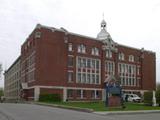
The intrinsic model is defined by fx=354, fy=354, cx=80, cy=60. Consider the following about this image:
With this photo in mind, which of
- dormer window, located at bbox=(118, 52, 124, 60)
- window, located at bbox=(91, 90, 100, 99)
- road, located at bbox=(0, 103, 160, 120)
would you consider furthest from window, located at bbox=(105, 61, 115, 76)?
road, located at bbox=(0, 103, 160, 120)

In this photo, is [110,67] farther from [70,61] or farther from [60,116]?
[60,116]

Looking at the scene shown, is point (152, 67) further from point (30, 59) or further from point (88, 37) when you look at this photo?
point (30, 59)

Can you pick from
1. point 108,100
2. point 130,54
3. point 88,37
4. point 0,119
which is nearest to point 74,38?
point 88,37

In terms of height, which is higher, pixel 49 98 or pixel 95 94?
pixel 95 94

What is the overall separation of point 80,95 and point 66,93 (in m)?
4.41

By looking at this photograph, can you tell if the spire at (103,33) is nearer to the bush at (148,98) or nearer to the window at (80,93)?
the window at (80,93)

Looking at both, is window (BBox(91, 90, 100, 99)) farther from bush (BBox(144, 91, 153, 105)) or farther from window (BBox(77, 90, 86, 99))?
bush (BBox(144, 91, 153, 105))

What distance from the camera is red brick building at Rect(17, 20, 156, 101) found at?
6975 centimetres

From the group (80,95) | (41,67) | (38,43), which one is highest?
(38,43)

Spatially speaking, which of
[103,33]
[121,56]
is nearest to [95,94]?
[121,56]

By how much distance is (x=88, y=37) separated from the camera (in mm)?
79375

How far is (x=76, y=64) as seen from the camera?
248 feet

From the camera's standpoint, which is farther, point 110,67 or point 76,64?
point 110,67

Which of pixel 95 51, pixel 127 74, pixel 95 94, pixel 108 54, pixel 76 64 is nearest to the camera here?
pixel 76 64
